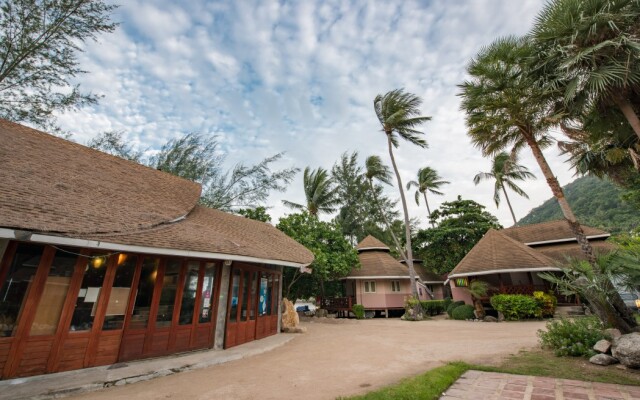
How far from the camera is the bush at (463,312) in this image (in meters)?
15.2

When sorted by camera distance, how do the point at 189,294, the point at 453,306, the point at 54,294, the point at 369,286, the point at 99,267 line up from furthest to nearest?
the point at 369,286, the point at 453,306, the point at 189,294, the point at 99,267, the point at 54,294

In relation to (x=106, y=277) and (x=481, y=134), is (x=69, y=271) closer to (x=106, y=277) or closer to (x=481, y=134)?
(x=106, y=277)

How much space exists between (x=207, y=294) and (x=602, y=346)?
30.2 ft

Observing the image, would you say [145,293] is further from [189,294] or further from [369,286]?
[369,286]

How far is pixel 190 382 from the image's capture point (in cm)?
498

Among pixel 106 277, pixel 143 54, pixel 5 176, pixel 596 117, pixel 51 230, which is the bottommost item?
pixel 106 277

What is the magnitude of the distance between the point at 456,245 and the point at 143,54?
2453 cm

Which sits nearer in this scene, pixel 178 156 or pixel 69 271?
pixel 69 271

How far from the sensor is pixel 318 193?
78.0ft

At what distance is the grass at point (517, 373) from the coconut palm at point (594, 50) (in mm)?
6826

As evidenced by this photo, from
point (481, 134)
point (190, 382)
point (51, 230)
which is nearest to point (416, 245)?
point (481, 134)

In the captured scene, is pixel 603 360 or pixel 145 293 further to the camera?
pixel 145 293

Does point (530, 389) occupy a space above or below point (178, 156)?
below

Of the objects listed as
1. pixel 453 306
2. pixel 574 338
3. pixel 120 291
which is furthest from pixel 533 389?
pixel 453 306
